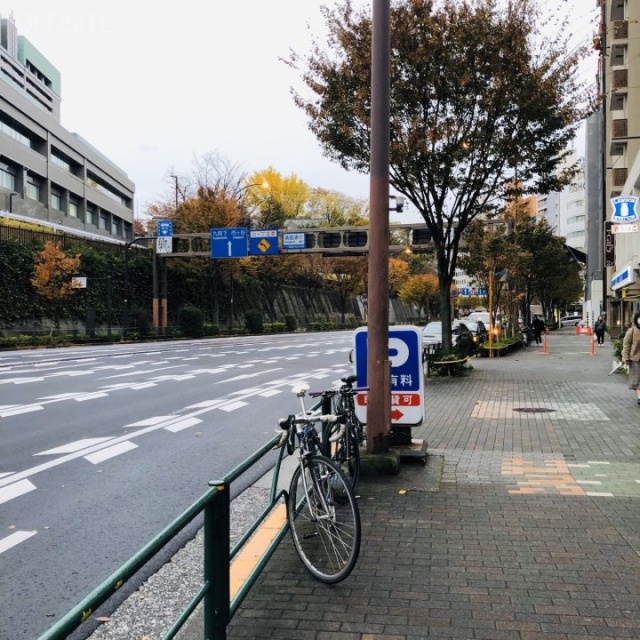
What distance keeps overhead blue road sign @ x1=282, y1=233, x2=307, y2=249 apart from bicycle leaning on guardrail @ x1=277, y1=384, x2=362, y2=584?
33962 millimetres

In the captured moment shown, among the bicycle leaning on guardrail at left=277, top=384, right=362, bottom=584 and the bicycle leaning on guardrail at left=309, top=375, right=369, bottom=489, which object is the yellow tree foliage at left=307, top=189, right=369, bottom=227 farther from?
the bicycle leaning on guardrail at left=277, top=384, right=362, bottom=584

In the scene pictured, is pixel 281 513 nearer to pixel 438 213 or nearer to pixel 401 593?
pixel 401 593

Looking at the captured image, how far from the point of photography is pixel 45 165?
58188 millimetres

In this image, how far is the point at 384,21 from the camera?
667 centimetres

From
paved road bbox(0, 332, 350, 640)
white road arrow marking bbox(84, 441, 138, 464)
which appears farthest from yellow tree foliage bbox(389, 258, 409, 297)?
white road arrow marking bbox(84, 441, 138, 464)

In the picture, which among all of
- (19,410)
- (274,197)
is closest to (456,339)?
(19,410)

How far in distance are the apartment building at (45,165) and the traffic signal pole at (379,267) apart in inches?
1681

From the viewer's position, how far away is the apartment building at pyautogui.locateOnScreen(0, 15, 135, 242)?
52.2 meters

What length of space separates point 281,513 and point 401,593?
1300 millimetres

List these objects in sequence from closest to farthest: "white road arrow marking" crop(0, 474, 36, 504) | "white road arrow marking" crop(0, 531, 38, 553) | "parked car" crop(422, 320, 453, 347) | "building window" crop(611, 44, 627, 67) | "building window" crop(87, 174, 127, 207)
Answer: "white road arrow marking" crop(0, 531, 38, 553), "white road arrow marking" crop(0, 474, 36, 504), "parked car" crop(422, 320, 453, 347), "building window" crop(611, 44, 627, 67), "building window" crop(87, 174, 127, 207)

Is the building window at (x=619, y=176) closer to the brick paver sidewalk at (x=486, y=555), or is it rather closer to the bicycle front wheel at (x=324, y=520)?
the brick paver sidewalk at (x=486, y=555)

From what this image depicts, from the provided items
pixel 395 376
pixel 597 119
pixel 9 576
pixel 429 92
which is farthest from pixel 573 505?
pixel 597 119

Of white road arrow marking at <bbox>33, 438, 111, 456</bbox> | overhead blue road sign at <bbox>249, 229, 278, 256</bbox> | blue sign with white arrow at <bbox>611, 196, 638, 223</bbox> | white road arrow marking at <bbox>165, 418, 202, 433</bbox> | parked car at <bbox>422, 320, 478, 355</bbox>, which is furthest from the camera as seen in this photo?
overhead blue road sign at <bbox>249, 229, 278, 256</bbox>

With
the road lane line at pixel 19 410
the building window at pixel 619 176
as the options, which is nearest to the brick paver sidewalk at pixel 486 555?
the road lane line at pixel 19 410
